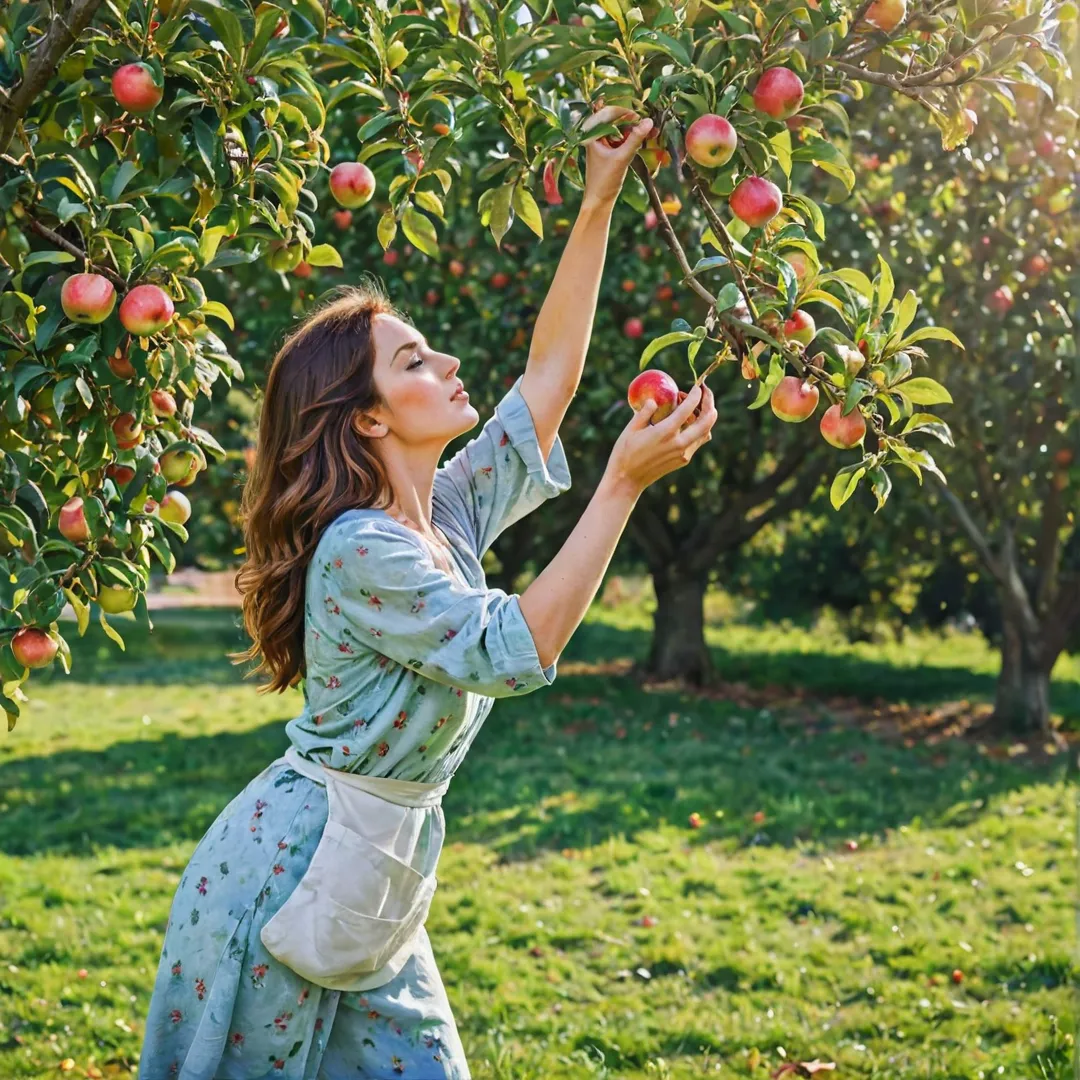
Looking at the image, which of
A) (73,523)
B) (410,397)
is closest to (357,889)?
(410,397)

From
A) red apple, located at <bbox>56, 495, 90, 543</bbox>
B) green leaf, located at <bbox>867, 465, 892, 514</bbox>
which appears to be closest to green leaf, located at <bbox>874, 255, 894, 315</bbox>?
green leaf, located at <bbox>867, 465, 892, 514</bbox>

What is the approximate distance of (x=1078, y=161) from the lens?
551 centimetres

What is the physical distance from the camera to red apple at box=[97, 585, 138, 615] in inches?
94.8

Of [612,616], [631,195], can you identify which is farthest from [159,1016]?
[612,616]

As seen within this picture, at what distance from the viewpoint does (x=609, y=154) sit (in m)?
2.10

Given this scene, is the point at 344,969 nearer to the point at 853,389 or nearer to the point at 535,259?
the point at 853,389

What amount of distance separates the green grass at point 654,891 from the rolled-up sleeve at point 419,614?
2098mm

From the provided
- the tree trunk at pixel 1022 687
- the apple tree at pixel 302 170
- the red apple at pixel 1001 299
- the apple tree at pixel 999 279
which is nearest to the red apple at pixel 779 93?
the apple tree at pixel 302 170

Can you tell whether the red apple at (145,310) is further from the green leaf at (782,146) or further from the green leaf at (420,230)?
the green leaf at (782,146)

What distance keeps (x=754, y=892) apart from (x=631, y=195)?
357 centimetres

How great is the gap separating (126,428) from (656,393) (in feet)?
3.47

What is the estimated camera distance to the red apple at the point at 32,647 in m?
2.32

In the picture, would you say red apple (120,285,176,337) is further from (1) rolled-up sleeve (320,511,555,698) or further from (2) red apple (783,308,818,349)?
(2) red apple (783,308,818,349)

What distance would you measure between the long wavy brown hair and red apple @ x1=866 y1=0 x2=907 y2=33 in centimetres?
94
